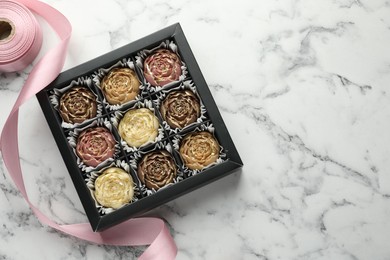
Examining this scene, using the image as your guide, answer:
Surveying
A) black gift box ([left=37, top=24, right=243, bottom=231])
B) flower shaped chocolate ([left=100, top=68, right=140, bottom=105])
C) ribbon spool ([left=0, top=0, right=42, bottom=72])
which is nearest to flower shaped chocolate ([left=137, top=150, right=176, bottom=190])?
black gift box ([left=37, top=24, right=243, bottom=231])

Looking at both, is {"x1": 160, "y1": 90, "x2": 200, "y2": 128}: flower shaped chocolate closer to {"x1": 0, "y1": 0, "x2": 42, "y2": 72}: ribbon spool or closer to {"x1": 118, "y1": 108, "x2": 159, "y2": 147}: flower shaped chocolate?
{"x1": 118, "y1": 108, "x2": 159, "y2": 147}: flower shaped chocolate

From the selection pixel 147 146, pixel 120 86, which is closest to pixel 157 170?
pixel 147 146

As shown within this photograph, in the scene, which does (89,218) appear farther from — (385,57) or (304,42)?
(385,57)

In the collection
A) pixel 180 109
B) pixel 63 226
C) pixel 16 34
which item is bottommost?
pixel 63 226

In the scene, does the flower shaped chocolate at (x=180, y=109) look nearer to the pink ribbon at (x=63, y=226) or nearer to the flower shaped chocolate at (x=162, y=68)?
the flower shaped chocolate at (x=162, y=68)

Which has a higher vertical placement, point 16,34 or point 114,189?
point 16,34

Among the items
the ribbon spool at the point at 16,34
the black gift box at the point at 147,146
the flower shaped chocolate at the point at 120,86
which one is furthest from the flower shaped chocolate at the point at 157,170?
the ribbon spool at the point at 16,34

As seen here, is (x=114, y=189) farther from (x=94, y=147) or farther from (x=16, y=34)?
(x=16, y=34)
